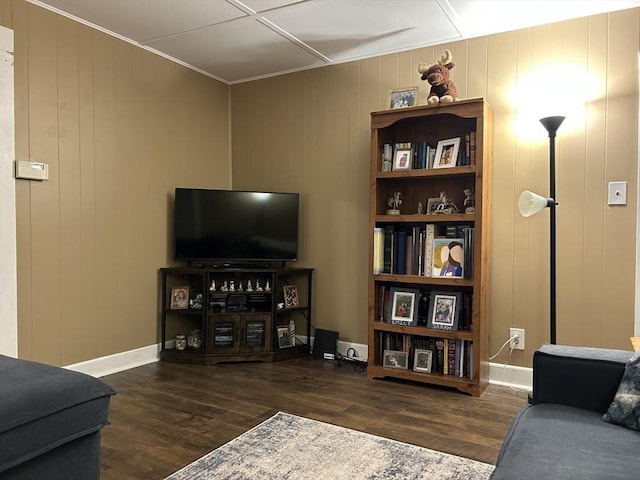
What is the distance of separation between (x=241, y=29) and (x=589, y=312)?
9.36 ft

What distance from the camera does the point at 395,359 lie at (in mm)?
3309

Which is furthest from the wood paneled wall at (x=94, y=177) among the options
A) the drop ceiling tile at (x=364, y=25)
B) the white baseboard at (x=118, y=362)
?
the drop ceiling tile at (x=364, y=25)

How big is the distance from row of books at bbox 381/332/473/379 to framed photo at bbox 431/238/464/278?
1.42 feet

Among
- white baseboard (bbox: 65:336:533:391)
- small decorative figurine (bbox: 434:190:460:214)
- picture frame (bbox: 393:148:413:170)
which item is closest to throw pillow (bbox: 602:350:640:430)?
white baseboard (bbox: 65:336:533:391)

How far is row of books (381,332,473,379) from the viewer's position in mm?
3096

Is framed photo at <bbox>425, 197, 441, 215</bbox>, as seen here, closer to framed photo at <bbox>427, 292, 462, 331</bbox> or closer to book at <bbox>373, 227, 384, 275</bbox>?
book at <bbox>373, 227, 384, 275</bbox>

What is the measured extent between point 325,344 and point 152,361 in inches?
52.0

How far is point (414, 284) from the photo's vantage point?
3.44 m

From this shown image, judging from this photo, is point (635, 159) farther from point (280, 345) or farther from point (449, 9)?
point (280, 345)

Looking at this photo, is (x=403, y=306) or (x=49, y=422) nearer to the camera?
(x=49, y=422)

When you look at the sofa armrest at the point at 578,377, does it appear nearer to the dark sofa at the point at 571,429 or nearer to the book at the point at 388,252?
the dark sofa at the point at 571,429

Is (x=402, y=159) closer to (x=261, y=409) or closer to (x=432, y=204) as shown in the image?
(x=432, y=204)

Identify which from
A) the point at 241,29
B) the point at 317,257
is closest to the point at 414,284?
the point at 317,257

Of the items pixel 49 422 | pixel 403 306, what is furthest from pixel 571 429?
pixel 403 306
